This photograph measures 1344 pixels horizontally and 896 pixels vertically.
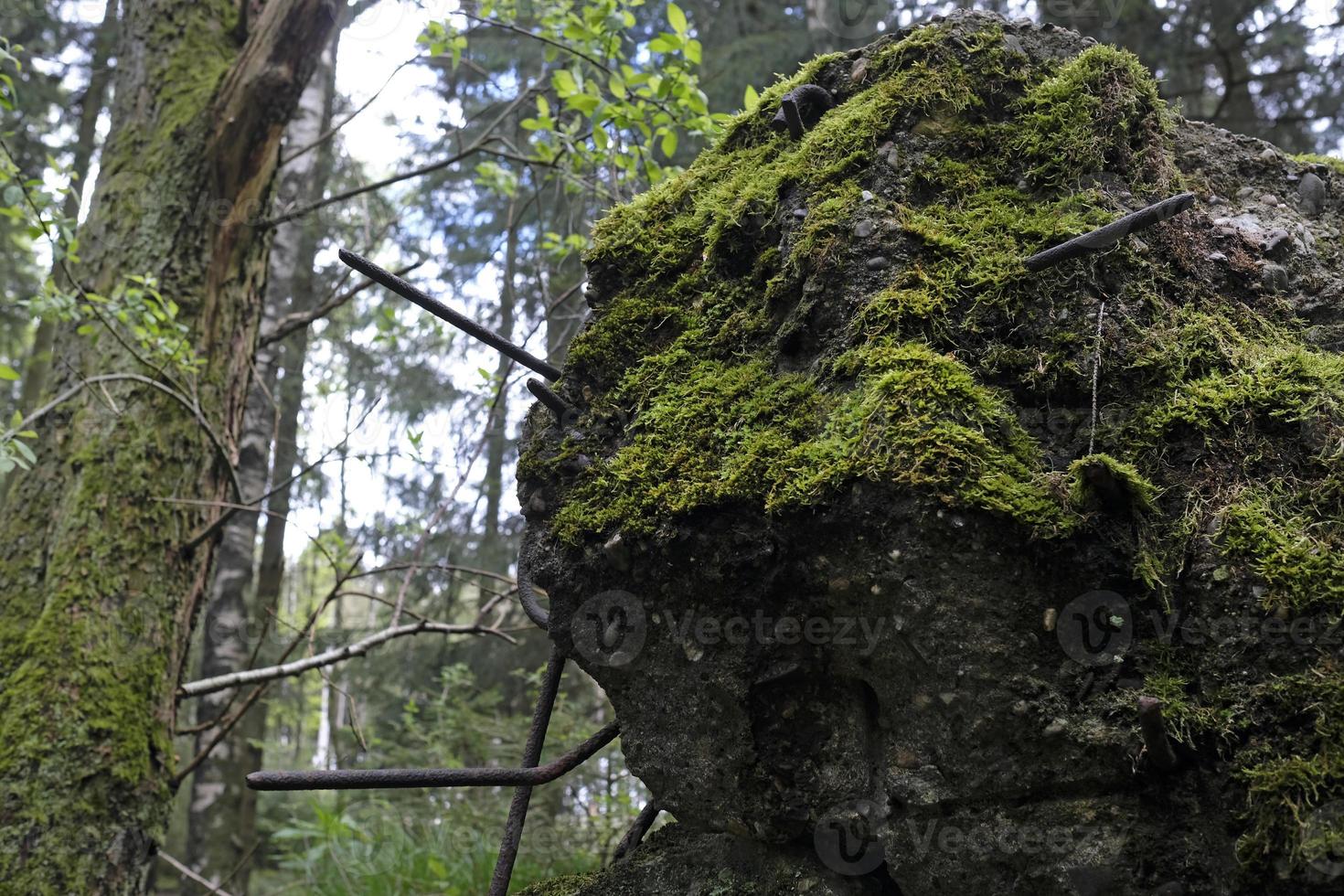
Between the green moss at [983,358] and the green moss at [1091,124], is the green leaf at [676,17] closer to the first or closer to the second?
the green moss at [983,358]

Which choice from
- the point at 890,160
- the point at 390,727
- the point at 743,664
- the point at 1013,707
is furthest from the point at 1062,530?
the point at 390,727

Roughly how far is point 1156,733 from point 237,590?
7.63 meters

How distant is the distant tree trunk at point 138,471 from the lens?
321 centimetres

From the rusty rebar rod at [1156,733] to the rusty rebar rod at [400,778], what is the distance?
0.98 meters

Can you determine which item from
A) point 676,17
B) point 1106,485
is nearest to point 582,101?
point 676,17

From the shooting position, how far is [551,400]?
1.93 metres

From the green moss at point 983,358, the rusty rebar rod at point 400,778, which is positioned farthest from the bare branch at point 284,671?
the green moss at point 983,358

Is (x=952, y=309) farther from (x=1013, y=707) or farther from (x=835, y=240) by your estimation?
(x=1013, y=707)

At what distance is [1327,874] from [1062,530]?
0.51m

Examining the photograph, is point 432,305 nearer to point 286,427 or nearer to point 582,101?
point 582,101

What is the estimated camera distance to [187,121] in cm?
412

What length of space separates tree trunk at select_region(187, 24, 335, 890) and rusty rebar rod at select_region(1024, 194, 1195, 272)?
644cm

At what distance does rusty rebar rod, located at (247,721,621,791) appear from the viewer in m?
1.67

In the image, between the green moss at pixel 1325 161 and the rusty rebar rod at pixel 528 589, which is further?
the green moss at pixel 1325 161
